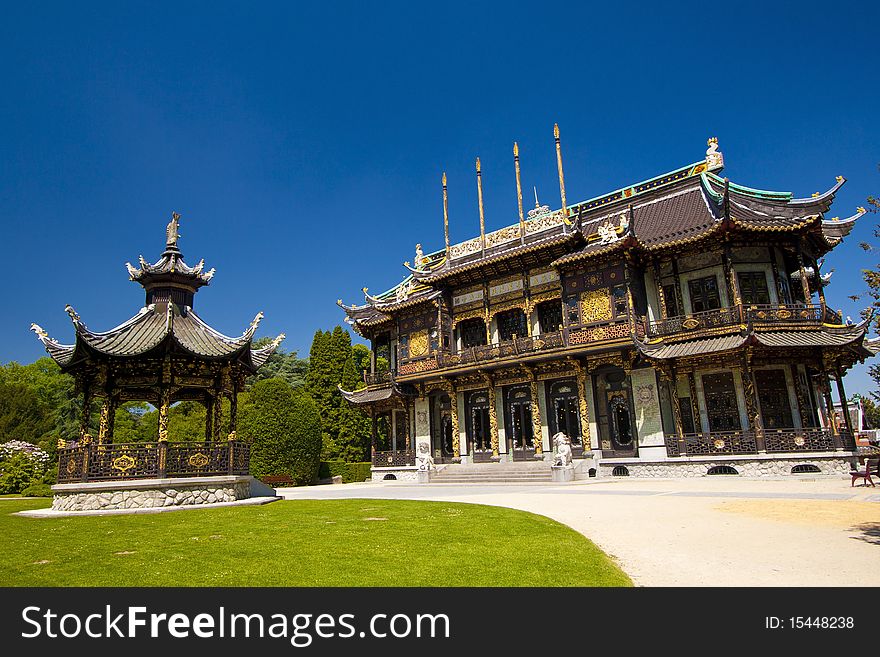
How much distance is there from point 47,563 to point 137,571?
1.60m

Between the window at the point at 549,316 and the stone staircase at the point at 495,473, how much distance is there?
665cm

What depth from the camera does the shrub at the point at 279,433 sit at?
2788 cm

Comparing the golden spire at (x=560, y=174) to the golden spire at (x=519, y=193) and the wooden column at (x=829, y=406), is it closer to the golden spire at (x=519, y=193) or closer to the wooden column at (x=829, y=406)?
the golden spire at (x=519, y=193)

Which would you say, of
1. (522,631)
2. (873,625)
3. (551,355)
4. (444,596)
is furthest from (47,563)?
(551,355)

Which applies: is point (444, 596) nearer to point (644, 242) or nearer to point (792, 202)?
point (644, 242)

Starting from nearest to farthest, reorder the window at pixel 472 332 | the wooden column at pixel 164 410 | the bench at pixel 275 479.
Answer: the wooden column at pixel 164 410 < the bench at pixel 275 479 < the window at pixel 472 332

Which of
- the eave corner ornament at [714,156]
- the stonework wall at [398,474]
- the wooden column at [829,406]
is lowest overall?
the stonework wall at [398,474]

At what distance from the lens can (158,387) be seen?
14.8 meters

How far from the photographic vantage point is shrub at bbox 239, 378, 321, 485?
27.9 m

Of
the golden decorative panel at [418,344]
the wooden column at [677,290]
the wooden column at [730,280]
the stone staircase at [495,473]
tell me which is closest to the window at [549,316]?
the wooden column at [677,290]

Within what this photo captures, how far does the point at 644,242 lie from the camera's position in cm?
2381

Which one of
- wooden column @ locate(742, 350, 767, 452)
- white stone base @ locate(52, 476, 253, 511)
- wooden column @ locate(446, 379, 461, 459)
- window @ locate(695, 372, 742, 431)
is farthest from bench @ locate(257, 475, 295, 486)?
wooden column @ locate(742, 350, 767, 452)

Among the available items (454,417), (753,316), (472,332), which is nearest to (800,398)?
(753,316)

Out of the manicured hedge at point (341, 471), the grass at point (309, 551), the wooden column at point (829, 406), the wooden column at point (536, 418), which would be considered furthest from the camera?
the manicured hedge at point (341, 471)
